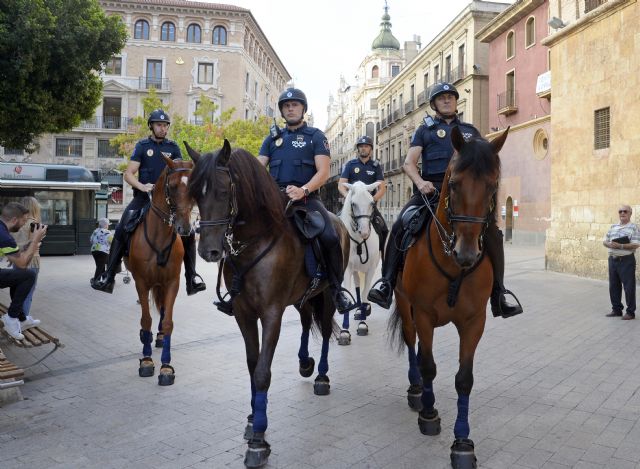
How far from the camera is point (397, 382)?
17.5 feet

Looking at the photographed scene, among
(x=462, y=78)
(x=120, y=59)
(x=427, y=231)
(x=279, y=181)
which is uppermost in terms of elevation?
(x=120, y=59)

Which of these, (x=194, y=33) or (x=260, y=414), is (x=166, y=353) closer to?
(x=260, y=414)

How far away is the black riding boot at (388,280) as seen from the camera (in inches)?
177

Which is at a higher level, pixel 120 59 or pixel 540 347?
pixel 120 59

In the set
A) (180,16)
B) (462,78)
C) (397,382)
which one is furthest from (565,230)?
(180,16)

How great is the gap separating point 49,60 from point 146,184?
197 inches

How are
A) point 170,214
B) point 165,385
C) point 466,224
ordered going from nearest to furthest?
point 466,224
point 165,385
point 170,214

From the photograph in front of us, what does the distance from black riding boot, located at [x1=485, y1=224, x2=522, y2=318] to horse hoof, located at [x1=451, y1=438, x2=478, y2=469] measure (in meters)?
1.21

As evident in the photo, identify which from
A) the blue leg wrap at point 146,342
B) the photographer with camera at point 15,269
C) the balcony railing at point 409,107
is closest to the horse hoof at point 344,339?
the blue leg wrap at point 146,342

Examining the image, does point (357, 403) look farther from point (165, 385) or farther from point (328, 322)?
point (165, 385)

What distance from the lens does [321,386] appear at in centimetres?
494

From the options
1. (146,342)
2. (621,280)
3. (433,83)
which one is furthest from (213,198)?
(433,83)

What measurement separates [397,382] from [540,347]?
2.67 meters

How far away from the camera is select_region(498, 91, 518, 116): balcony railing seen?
29.6 metres
